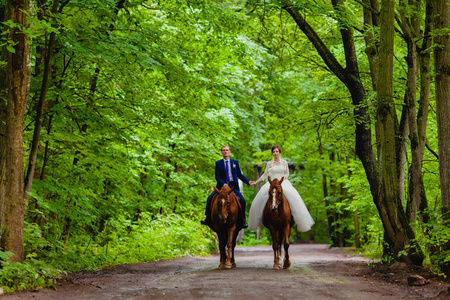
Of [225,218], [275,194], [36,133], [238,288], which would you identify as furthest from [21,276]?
[275,194]

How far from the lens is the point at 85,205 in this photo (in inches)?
493

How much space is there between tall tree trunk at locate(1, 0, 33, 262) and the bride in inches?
260

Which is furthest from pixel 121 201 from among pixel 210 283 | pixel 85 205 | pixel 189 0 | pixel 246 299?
pixel 246 299

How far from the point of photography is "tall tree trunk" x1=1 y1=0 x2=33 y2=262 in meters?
8.47

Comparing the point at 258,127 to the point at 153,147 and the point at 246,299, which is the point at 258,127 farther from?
the point at 246,299

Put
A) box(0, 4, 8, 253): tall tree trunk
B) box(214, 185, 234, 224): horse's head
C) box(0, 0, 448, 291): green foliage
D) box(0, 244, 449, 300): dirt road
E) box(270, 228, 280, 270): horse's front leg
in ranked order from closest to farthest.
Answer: box(0, 244, 449, 300): dirt road
box(0, 4, 8, 253): tall tree trunk
box(0, 0, 448, 291): green foliage
box(214, 185, 234, 224): horse's head
box(270, 228, 280, 270): horse's front leg

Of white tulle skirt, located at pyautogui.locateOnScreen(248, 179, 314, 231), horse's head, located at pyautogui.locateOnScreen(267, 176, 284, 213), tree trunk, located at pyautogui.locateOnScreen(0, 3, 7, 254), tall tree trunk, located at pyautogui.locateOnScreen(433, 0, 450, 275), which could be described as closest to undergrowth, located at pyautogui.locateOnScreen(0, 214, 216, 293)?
tree trunk, located at pyautogui.locateOnScreen(0, 3, 7, 254)

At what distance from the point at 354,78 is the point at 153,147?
8.83 meters

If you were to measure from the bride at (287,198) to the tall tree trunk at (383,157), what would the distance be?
1.99 m

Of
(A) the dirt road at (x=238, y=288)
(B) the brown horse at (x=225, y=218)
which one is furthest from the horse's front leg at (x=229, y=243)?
(A) the dirt road at (x=238, y=288)

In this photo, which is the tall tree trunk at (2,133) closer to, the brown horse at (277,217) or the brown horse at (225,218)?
the brown horse at (225,218)

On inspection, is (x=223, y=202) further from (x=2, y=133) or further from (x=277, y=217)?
(x=2, y=133)

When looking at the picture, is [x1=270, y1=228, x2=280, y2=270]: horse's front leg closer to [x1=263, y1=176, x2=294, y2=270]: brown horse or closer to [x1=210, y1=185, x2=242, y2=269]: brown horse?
[x1=263, y1=176, x2=294, y2=270]: brown horse

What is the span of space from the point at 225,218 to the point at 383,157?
12.7 feet
